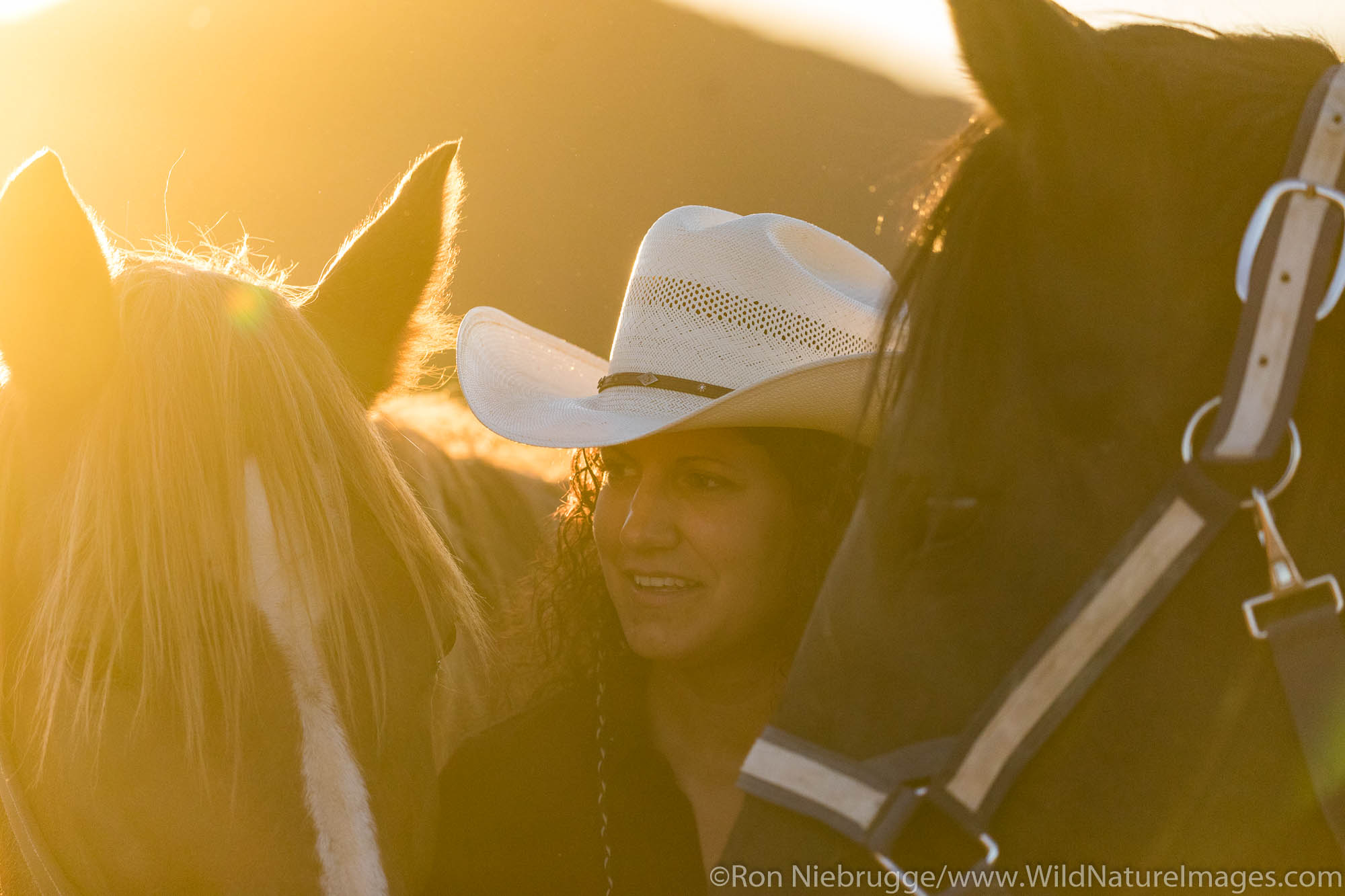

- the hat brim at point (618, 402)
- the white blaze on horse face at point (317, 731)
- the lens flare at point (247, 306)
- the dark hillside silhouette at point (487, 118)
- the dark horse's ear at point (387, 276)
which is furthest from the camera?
the dark hillside silhouette at point (487, 118)

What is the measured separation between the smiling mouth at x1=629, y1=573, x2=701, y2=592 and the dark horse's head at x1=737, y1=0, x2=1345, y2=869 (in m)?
0.84

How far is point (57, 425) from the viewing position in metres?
1.67

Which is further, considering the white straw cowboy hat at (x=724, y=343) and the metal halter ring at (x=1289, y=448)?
the white straw cowboy hat at (x=724, y=343)

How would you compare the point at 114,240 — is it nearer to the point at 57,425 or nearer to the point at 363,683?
the point at 57,425

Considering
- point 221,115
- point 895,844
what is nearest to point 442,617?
point 895,844

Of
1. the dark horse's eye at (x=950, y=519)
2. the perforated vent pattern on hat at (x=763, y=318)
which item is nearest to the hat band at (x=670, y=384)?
the perforated vent pattern on hat at (x=763, y=318)

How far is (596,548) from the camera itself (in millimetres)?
2453

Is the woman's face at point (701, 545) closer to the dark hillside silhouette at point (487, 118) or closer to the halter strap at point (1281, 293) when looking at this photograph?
the halter strap at point (1281, 293)

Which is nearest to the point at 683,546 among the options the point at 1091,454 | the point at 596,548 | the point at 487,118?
the point at 596,548

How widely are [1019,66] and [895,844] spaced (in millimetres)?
842

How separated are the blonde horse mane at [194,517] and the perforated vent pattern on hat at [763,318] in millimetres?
701

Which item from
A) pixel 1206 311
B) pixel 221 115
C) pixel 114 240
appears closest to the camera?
pixel 1206 311

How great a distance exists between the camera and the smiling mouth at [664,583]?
2.08 meters

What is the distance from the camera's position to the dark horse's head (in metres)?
1.10
